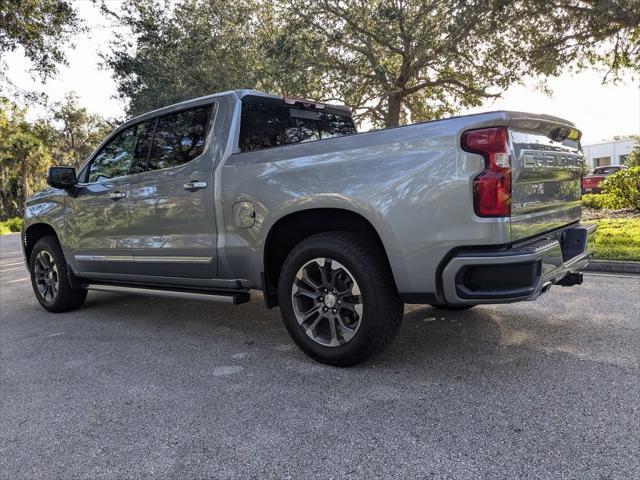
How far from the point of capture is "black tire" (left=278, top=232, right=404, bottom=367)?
2980 millimetres

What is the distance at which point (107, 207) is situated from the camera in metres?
4.52

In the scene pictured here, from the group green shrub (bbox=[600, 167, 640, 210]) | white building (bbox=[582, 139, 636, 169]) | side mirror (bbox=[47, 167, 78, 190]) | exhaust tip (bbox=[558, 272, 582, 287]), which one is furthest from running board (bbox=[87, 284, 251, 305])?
white building (bbox=[582, 139, 636, 169])

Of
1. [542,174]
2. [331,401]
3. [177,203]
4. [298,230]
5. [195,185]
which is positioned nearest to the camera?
[331,401]

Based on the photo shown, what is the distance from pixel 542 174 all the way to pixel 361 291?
1.33 meters

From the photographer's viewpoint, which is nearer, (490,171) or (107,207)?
(490,171)

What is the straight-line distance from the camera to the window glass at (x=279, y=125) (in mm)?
3832

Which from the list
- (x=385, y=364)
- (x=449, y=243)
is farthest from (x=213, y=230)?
(x=449, y=243)

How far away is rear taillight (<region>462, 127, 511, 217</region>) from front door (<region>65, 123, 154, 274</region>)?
2.98 meters

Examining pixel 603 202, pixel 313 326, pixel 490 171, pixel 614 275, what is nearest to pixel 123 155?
pixel 313 326

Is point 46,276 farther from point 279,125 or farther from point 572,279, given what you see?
point 572,279

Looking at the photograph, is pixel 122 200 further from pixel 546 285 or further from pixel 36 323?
pixel 546 285

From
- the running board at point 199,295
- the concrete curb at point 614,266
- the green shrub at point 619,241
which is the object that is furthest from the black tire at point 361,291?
the green shrub at point 619,241

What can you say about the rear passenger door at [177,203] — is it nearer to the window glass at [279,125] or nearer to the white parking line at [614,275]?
the window glass at [279,125]

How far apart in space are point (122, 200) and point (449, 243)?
302 centimetres
